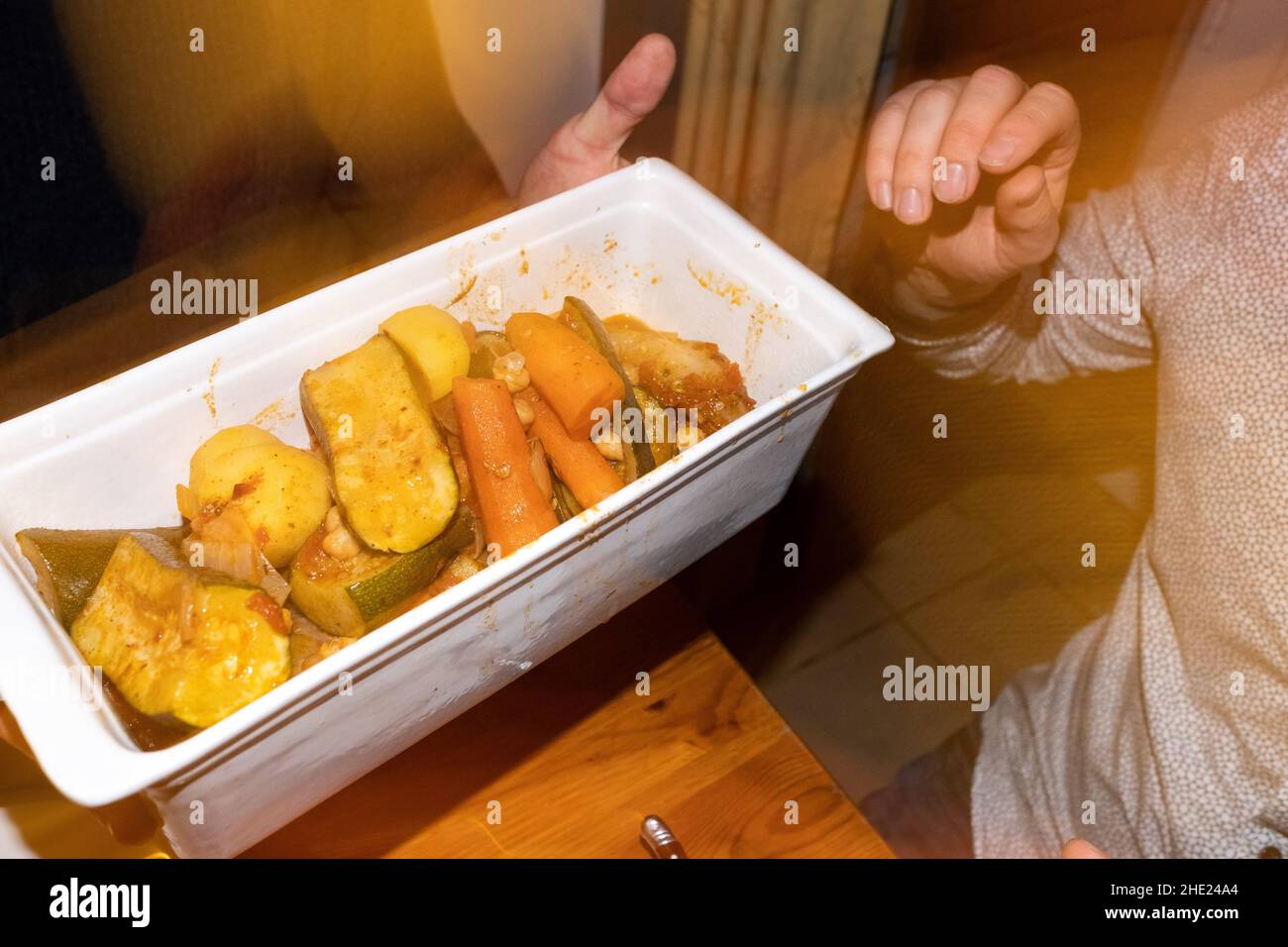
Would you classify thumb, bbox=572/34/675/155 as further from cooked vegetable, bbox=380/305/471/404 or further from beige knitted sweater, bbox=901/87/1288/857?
beige knitted sweater, bbox=901/87/1288/857

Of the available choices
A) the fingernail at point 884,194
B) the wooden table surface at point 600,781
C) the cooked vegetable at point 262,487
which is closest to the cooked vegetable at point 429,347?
the cooked vegetable at point 262,487

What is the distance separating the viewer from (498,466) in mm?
835

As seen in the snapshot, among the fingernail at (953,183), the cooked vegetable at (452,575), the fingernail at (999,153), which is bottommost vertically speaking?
the cooked vegetable at (452,575)

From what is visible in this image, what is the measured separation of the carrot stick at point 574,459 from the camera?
2.87ft

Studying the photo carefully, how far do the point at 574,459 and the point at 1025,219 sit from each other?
0.70 m

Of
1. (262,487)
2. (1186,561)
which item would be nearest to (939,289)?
(1186,561)

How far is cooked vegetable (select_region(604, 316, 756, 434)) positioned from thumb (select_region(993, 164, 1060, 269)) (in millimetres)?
405

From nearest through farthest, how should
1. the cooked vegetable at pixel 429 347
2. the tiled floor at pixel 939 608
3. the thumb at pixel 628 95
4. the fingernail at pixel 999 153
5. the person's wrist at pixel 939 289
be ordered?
1. the cooked vegetable at pixel 429 347
2. the fingernail at pixel 999 153
3. the thumb at pixel 628 95
4. the person's wrist at pixel 939 289
5. the tiled floor at pixel 939 608

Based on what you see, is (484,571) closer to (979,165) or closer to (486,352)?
(486,352)

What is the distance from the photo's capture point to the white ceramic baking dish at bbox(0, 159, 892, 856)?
60 cm

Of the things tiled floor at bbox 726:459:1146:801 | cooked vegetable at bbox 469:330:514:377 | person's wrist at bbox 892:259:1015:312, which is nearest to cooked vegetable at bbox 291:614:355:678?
cooked vegetable at bbox 469:330:514:377

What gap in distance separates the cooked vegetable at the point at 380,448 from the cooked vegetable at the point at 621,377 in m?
0.19

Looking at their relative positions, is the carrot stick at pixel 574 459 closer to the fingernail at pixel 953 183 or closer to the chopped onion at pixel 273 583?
the chopped onion at pixel 273 583
